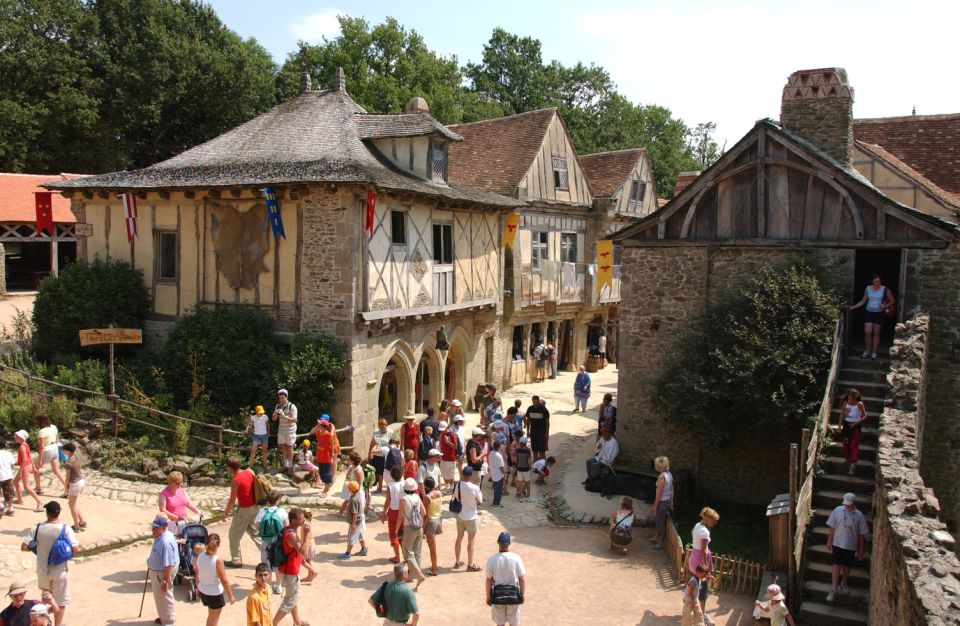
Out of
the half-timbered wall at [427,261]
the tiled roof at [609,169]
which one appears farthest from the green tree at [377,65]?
the half-timbered wall at [427,261]

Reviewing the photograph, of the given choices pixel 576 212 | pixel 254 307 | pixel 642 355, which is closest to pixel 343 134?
pixel 254 307

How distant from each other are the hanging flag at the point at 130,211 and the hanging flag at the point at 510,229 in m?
10.1

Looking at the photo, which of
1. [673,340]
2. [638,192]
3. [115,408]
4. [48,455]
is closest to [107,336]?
[115,408]

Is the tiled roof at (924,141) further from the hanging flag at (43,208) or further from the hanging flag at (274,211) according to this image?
the hanging flag at (43,208)

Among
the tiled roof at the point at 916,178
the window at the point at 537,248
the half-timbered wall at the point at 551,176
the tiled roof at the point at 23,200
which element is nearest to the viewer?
the tiled roof at the point at 916,178

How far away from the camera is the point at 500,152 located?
24.8 meters

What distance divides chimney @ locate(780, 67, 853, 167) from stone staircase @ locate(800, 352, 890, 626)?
14.6 feet

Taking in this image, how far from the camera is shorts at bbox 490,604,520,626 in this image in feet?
26.9

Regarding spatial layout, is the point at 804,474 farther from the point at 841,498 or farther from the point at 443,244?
the point at 443,244

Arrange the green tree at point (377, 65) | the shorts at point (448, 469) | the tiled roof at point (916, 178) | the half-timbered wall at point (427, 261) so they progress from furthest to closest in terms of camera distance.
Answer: the green tree at point (377, 65), the tiled roof at point (916, 178), the half-timbered wall at point (427, 261), the shorts at point (448, 469)

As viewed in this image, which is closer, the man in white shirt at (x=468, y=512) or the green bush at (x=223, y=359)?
the man in white shirt at (x=468, y=512)

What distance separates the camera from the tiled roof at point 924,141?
19.2m

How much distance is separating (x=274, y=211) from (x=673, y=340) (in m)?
8.39

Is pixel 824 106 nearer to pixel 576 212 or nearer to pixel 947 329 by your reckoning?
pixel 947 329
